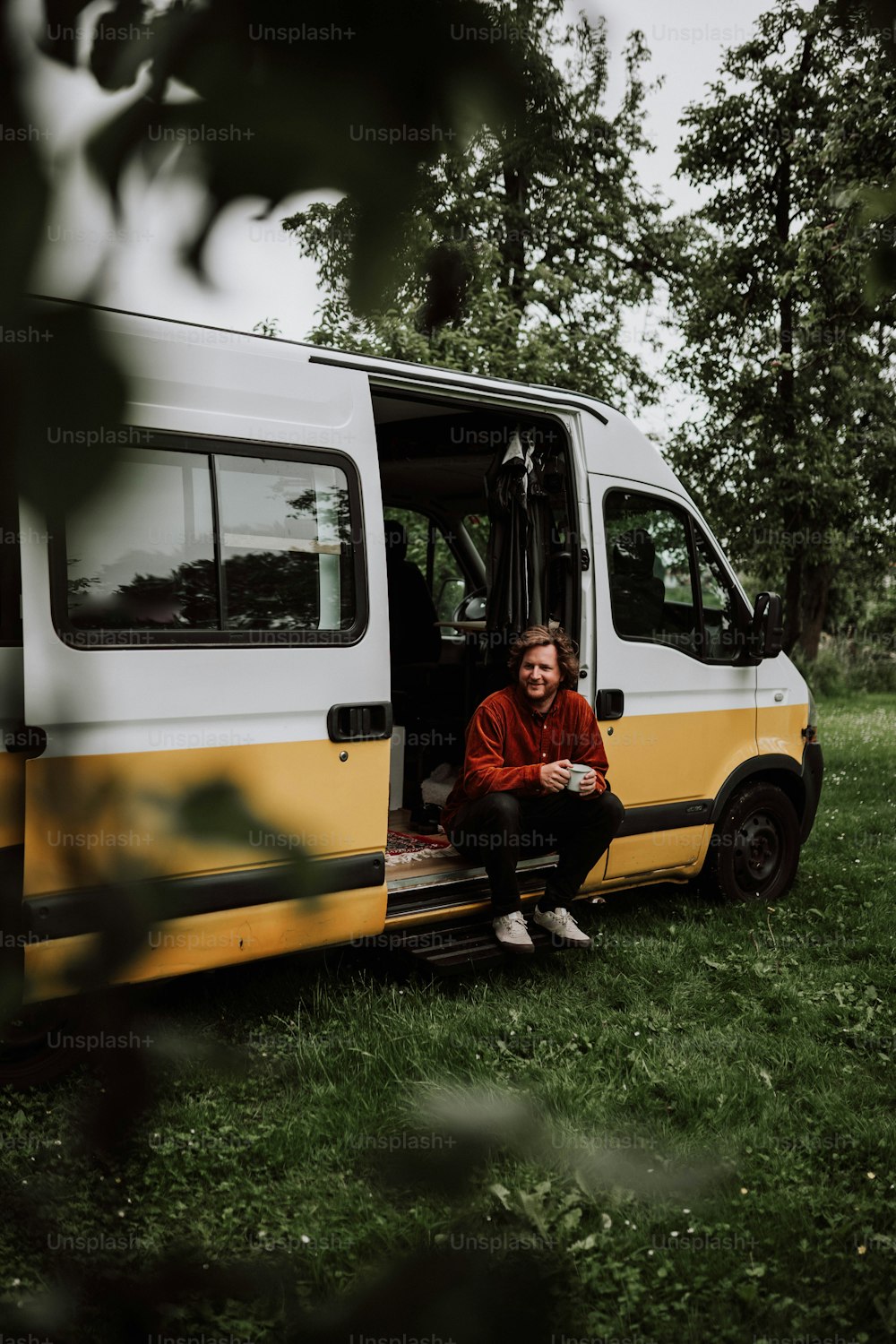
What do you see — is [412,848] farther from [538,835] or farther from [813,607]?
[813,607]

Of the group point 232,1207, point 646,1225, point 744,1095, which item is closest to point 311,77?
point 232,1207

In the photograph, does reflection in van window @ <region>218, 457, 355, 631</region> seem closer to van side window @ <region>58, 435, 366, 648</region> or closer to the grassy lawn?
van side window @ <region>58, 435, 366, 648</region>

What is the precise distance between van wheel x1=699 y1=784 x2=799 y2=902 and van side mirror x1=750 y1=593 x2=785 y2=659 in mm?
700

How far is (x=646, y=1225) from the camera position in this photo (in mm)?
2951

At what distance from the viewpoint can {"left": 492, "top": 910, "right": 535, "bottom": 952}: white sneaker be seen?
4.48 meters

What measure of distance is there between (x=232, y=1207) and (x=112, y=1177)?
2.09 metres

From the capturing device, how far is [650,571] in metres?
5.19

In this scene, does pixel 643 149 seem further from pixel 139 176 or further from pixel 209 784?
pixel 209 784

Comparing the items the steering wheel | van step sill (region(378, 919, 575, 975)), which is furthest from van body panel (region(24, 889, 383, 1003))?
the steering wheel

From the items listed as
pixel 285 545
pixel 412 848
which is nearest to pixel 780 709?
pixel 412 848

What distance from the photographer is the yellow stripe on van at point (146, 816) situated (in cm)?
74

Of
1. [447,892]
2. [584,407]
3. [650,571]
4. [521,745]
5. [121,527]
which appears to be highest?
[584,407]

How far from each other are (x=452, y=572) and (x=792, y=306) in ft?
7.92

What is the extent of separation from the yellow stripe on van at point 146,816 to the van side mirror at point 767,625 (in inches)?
187
